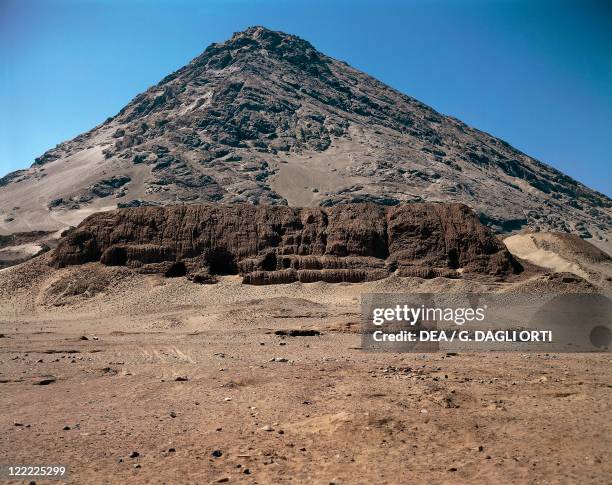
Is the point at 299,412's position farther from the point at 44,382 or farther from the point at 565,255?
the point at 565,255

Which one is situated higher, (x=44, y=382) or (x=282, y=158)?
(x=282, y=158)

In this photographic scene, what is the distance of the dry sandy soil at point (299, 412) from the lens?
26.0ft

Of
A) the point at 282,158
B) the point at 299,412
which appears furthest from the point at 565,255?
the point at 282,158

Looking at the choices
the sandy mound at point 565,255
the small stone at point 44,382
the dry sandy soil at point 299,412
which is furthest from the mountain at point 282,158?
the small stone at point 44,382

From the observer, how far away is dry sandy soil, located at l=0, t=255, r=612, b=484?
793cm

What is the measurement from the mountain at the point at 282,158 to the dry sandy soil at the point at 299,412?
97.7 m

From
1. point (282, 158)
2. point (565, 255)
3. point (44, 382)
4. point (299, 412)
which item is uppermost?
point (282, 158)

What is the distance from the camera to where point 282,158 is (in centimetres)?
14825

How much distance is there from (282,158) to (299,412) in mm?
140199

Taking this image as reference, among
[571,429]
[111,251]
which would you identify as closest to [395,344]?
[571,429]

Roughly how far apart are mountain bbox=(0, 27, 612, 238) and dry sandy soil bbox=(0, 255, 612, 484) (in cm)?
9773

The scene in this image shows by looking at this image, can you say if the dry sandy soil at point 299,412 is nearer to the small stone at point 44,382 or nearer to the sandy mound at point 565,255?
the small stone at point 44,382

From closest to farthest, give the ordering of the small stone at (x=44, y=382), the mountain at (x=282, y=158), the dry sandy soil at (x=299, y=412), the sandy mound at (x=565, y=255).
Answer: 1. the dry sandy soil at (x=299, y=412)
2. the small stone at (x=44, y=382)
3. the sandy mound at (x=565, y=255)
4. the mountain at (x=282, y=158)

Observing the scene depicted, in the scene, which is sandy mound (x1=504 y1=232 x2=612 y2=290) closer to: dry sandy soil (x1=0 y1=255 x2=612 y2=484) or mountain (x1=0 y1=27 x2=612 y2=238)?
dry sandy soil (x1=0 y1=255 x2=612 y2=484)
